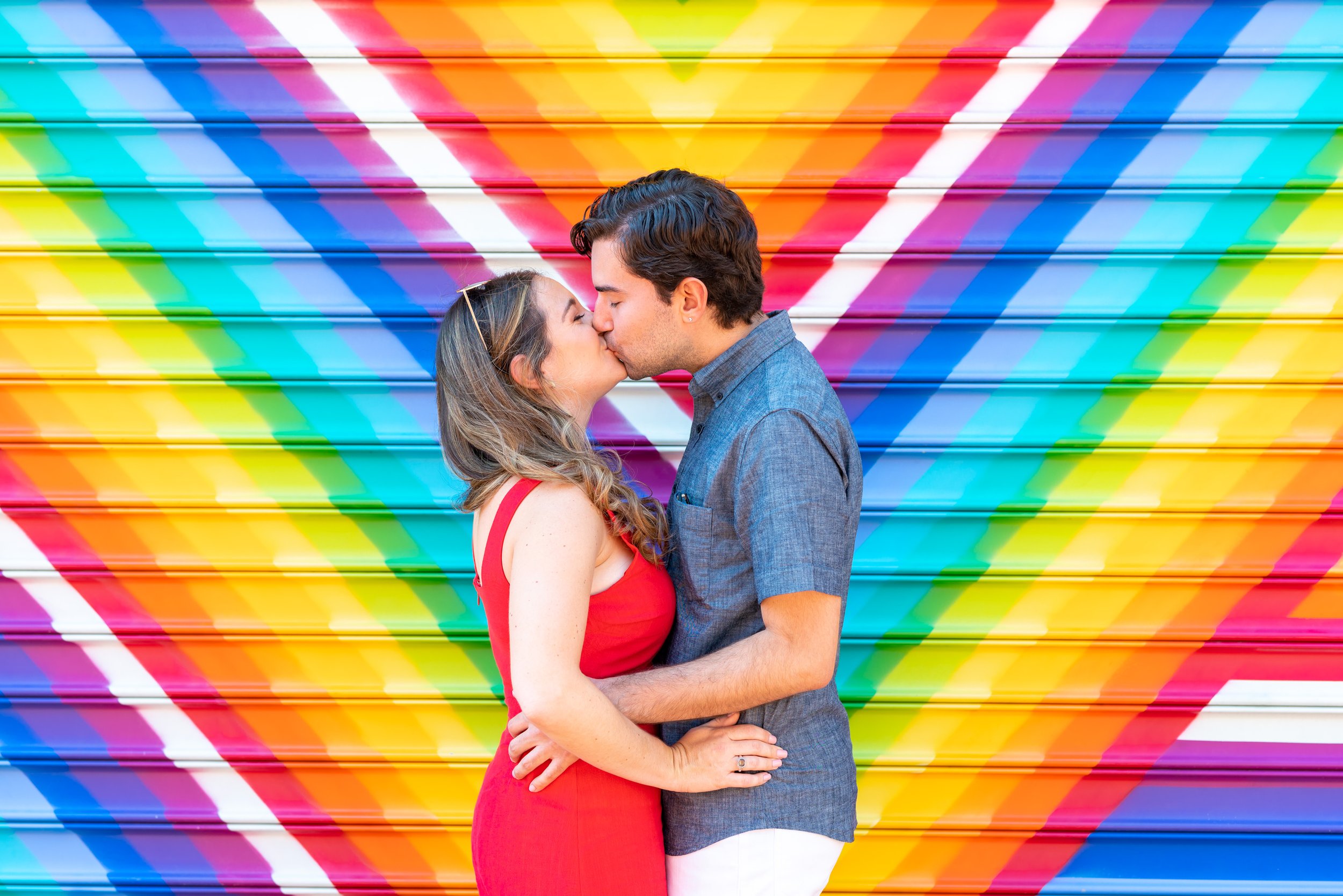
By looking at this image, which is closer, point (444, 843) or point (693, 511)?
point (693, 511)

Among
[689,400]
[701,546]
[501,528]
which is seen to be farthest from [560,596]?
[689,400]

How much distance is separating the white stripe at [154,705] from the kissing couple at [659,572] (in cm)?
117

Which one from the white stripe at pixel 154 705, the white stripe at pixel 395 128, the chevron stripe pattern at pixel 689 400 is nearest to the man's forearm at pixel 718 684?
the chevron stripe pattern at pixel 689 400

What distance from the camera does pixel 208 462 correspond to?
7.79ft

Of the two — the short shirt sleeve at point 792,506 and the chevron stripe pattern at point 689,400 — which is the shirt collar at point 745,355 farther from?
the chevron stripe pattern at point 689,400

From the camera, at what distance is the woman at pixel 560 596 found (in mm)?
1409

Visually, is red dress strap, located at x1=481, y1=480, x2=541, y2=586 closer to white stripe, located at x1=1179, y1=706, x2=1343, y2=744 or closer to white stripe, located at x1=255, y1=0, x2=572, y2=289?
white stripe, located at x1=255, y1=0, x2=572, y2=289

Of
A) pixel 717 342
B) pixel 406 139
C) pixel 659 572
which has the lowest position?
pixel 659 572

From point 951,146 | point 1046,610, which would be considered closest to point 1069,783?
point 1046,610

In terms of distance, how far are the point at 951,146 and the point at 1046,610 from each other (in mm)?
1269

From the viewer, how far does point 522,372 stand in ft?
5.29

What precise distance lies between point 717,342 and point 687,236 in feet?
0.69

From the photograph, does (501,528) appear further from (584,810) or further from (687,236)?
(687,236)

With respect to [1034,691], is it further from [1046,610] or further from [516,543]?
[516,543]
